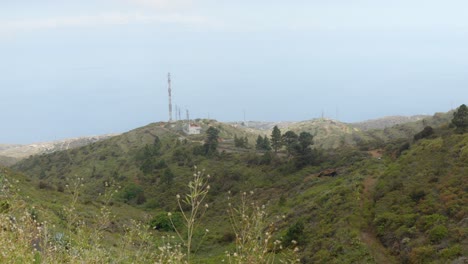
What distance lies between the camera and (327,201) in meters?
36.7

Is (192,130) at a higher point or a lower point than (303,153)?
higher

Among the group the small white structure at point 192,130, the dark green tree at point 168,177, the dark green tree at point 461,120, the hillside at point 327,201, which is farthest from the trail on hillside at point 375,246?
the small white structure at point 192,130

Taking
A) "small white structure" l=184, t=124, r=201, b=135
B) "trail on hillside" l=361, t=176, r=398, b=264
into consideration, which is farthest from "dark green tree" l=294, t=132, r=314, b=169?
"small white structure" l=184, t=124, r=201, b=135

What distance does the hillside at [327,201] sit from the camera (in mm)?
22672

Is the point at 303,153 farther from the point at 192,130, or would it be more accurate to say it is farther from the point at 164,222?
the point at 192,130

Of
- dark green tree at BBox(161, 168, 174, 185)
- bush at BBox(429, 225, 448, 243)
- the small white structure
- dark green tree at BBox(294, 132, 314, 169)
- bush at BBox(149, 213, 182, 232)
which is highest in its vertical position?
the small white structure

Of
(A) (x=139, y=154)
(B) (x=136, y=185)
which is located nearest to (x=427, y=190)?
(B) (x=136, y=185)

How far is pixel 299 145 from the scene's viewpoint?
209ft

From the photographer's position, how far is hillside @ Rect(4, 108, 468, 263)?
893 inches

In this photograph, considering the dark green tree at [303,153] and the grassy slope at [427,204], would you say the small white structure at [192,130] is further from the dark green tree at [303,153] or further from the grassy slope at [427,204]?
the grassy slope at [427,204]

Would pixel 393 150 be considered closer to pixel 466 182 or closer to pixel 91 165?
pixel 466 182

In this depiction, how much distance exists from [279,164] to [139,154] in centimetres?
4164

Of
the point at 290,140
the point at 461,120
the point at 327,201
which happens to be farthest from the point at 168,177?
the point at 461,120

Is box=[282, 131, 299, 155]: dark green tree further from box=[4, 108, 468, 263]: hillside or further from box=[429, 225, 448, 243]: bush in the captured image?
box=[429, 225, 448, 243]: bush
